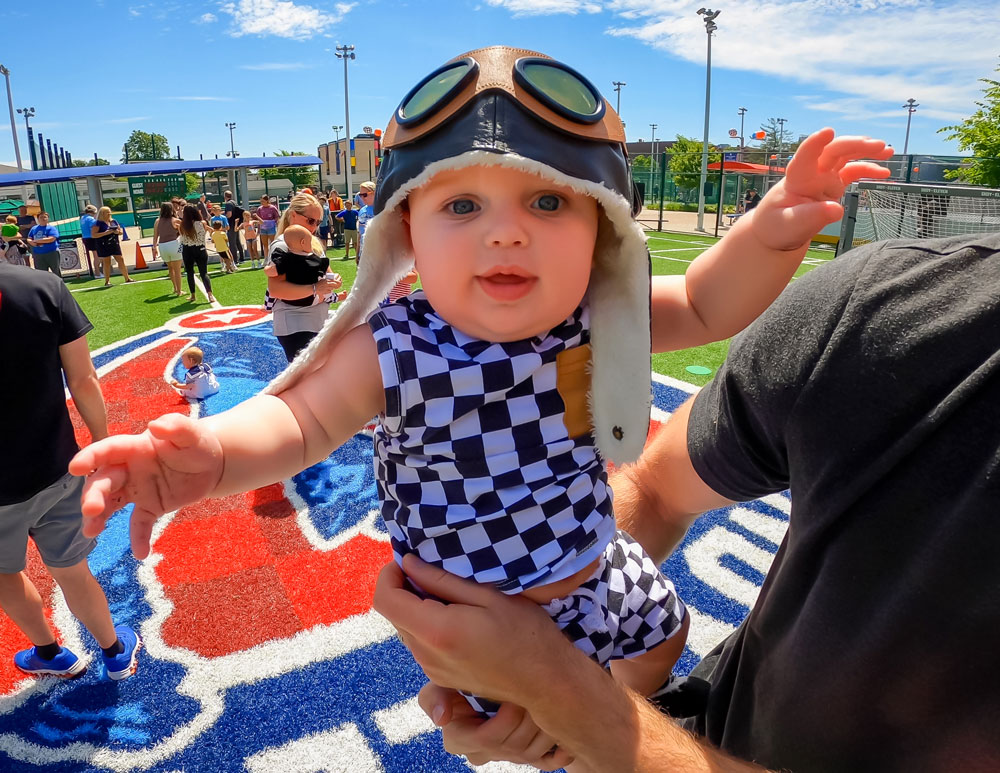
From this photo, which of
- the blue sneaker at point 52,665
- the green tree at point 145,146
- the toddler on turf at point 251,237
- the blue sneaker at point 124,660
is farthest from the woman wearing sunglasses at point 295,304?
the green tree at point 145,146

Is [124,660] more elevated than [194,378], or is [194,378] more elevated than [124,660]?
[194,378]

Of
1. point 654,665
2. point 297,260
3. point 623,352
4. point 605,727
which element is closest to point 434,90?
point 623,352

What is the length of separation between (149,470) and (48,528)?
2.53 m

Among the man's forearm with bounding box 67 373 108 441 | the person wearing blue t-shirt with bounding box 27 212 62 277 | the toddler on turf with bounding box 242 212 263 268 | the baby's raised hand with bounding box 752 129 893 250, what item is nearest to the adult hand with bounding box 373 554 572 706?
the baby's raised hand with bounding box 752 129 893 250

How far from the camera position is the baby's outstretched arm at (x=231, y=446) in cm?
106

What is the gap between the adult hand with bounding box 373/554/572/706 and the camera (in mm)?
1212

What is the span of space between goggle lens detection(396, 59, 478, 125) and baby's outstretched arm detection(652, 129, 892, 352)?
643mm

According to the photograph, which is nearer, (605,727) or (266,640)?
(605,727)

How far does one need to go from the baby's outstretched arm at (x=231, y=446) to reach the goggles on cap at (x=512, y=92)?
464 mm

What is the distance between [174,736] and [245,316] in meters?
8.76

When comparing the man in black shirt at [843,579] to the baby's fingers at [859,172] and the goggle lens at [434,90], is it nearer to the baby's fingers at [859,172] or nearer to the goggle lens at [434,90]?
the baby's fingers at [859,172]

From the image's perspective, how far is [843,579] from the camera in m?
0.99

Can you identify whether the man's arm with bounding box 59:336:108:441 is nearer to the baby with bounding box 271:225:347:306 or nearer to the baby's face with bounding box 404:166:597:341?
the baby with bounding box 271:225:347:306

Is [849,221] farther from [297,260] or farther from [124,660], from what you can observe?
[124,660]
